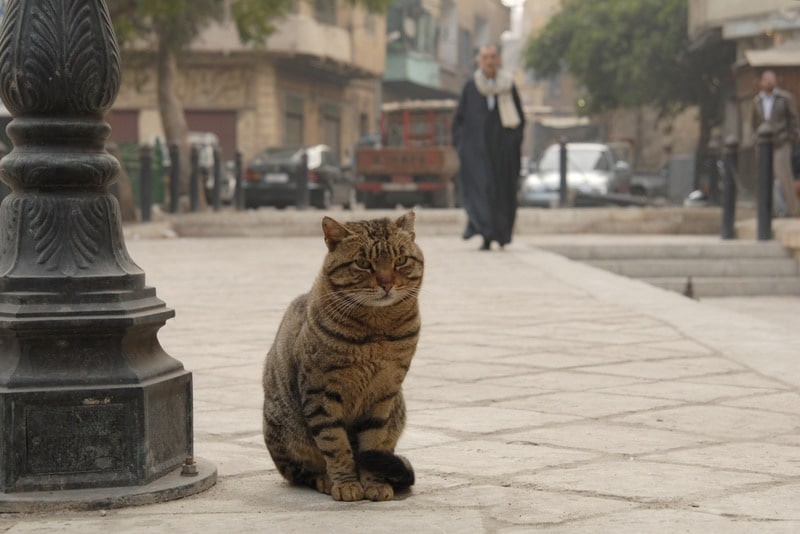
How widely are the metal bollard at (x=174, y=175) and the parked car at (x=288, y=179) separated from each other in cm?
666

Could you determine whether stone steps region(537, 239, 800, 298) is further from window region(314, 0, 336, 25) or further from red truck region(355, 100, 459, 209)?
window region(314, 0, 336, 25)

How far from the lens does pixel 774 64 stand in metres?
29.3

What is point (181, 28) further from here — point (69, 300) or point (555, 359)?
point (69, 300)

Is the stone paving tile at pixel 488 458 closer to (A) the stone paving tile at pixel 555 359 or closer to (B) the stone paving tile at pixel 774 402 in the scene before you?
(B) the stone paving tile at pixel 774 402

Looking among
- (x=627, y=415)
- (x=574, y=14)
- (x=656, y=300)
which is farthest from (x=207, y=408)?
(x=574, y=14)

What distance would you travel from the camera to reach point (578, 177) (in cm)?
2939

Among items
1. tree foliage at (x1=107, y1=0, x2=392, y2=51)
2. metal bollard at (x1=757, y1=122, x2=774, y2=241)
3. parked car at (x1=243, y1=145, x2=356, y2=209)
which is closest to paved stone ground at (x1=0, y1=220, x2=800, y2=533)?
metal bollard at (x1=757, y1=122, x2=774, y2=241)

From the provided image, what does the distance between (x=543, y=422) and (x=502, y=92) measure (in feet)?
31.6

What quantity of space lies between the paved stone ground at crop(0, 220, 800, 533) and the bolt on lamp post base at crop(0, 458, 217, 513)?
4cm

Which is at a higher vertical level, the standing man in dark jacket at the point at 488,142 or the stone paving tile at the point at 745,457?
the standing man in dark jacket at the point at 488,142

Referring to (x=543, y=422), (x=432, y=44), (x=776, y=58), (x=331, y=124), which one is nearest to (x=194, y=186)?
(x=776, y=58)

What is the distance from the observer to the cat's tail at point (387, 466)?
378 cm

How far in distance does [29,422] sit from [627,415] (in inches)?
92.1

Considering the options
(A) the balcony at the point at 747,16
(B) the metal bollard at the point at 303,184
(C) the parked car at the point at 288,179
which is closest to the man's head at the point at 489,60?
(B) the metal bollard at the point at 303,184
